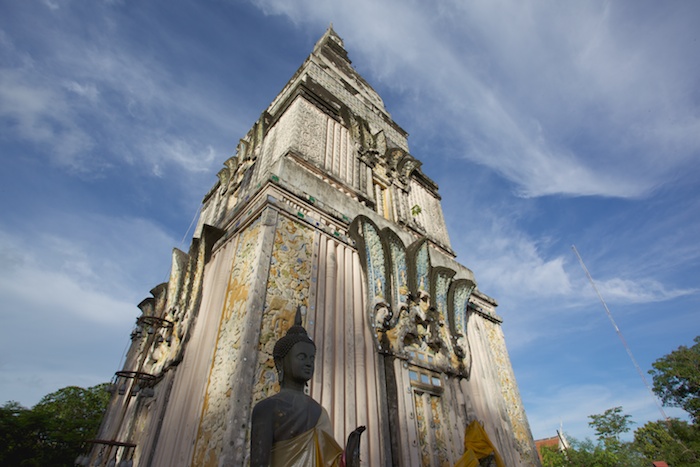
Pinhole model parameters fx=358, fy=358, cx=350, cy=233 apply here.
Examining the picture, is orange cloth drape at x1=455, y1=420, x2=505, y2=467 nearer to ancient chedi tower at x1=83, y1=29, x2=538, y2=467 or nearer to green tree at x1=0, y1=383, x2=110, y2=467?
ancient chedi tower at x1=83, y1=29, x2=538, y2=467

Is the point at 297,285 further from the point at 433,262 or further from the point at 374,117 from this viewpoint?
the point at 374,117

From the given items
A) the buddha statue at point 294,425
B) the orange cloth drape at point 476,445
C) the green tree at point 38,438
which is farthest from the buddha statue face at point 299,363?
the green tree at point 38,438

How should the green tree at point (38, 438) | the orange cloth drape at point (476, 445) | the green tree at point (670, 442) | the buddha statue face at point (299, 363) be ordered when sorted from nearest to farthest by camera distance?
the buddha statue face at point (299, 363) → the orange cloth drape at point (476, 445) → the green tree at point (38, 438) → the green tree at point (670, 442)

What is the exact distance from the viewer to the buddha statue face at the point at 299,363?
10.1ft

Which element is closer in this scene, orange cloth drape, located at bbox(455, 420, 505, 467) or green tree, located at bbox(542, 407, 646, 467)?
orange cloth drape, located at bbox(455, 420, 505, 467)

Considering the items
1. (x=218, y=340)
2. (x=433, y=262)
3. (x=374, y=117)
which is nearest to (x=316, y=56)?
(x=374, y=117)

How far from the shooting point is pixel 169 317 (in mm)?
7211

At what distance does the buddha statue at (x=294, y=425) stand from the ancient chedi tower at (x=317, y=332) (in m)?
1.21

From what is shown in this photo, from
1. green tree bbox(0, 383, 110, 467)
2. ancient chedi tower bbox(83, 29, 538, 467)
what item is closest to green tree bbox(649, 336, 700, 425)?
ancient chedi tower bbox(83, 29, 538, 467)

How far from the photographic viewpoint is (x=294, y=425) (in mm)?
2822

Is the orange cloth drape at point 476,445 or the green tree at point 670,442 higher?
the green tree at point 670,442

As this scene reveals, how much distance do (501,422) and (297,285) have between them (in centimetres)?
544

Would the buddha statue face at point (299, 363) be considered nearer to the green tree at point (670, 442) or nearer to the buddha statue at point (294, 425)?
the buddha statue at point (294, 425)

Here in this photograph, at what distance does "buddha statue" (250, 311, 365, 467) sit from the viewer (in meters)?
2.65
